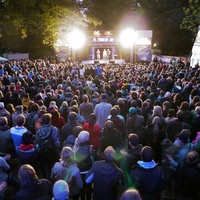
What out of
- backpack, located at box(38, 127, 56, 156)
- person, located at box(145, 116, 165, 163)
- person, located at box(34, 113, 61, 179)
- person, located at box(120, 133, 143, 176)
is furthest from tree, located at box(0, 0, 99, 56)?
person, located at box(120, 133, 143, 176)

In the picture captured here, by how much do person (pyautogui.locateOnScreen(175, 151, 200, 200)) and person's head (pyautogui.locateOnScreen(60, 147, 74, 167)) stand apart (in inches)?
64.3

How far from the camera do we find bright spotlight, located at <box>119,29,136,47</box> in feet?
108

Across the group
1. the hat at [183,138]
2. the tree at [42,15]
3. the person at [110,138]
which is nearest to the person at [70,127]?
the person at [110,138]

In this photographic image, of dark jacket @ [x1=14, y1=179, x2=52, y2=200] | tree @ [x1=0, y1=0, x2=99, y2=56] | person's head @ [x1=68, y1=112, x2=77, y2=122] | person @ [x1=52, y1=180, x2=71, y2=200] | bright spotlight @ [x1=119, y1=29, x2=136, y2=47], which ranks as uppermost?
tree @ [x1=0, y1=0, x2=99, y2=56]

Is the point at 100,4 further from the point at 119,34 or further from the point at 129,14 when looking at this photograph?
the point at 119,34

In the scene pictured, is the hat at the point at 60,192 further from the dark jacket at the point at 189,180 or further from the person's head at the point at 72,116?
the person's head at the point at 72,116

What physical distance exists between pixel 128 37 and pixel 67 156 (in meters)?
30.0

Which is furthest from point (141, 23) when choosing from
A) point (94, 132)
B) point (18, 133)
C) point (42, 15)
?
point (18, 133)

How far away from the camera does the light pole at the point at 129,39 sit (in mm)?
32994

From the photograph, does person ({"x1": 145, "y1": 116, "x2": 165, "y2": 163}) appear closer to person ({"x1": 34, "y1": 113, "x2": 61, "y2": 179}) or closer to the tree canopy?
person ({"x1": 34, "y1": 113, "x2": 61, "y2": 179})

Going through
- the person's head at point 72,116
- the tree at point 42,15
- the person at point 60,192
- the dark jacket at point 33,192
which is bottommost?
the dark jacket at point 33,192

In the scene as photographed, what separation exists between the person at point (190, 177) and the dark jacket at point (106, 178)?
35.6 inches

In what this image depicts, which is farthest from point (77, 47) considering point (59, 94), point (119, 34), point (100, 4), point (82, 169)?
point (82, 169)

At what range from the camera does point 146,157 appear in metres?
4.29
